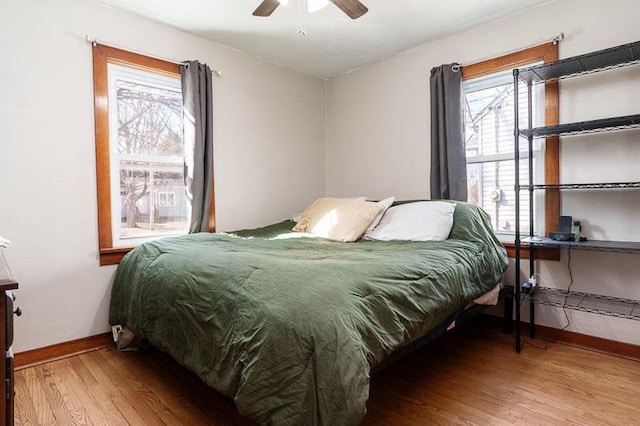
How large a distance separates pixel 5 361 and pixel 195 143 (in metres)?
2.12

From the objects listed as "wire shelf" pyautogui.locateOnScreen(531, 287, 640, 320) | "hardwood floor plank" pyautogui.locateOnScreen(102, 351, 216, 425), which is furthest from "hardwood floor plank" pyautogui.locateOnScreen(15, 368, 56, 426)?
"wire shelf" pyautogui.locateOnScreen(531, 287, 640, 320)

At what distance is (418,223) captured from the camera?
2514mm

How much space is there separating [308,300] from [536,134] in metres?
2.12

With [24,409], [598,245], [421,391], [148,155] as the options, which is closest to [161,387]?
[24,409]

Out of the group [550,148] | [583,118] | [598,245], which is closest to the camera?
[598,245]

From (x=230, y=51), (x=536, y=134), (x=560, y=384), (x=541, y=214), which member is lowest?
(x=560, y=384)

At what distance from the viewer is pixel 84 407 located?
68.2 inches

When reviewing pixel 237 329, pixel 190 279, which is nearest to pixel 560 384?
pixel 237 329

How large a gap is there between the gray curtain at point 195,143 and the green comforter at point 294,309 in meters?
0.62

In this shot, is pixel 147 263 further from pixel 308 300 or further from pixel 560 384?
pixel 560 384

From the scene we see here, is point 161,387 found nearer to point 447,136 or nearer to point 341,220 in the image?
point 341,220

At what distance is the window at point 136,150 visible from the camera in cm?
247

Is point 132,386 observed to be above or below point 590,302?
below

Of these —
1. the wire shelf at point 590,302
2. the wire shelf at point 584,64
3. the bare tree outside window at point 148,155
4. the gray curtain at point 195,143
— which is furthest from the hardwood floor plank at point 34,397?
the wire shelf at point 584,64
